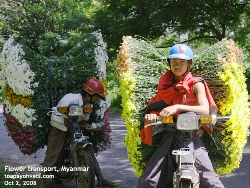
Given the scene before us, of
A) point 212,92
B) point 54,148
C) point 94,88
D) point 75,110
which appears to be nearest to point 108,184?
point 54,148

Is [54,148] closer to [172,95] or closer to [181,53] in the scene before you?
[172,95]

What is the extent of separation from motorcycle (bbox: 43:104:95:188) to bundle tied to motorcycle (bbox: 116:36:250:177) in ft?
2.01

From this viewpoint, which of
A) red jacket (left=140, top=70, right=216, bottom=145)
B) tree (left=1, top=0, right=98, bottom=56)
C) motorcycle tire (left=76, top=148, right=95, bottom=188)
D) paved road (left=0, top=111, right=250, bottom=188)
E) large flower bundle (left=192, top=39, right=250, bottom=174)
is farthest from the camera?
tree (left=1, top=0, right=98, bottom=56)

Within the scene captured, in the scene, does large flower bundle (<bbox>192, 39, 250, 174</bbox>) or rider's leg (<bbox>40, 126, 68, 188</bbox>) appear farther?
rider's leg (<bbox>40, 126, 68, 188</bbox>)

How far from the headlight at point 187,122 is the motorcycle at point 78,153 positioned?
1614mm

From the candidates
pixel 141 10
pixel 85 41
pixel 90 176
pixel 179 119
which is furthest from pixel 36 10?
pixel 179 119

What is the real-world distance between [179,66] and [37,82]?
220 centimetres

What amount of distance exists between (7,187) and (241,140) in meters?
2.93

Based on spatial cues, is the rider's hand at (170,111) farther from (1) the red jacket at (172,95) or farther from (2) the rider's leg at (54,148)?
(2) the rider's leg at (54,148)

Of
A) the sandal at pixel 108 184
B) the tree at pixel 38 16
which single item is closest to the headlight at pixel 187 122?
the sandal at pixel 108 184

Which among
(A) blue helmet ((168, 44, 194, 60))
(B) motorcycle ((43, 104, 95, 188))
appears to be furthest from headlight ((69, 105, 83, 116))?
(A) blue helmet ((168, 44, 194, 60))

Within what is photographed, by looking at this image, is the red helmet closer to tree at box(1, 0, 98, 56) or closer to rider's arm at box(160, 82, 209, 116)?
rider's arm at box(160, 82, 209, 116)

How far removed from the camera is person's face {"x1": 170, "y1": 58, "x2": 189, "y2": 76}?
3422mm

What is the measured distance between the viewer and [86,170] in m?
4.36
